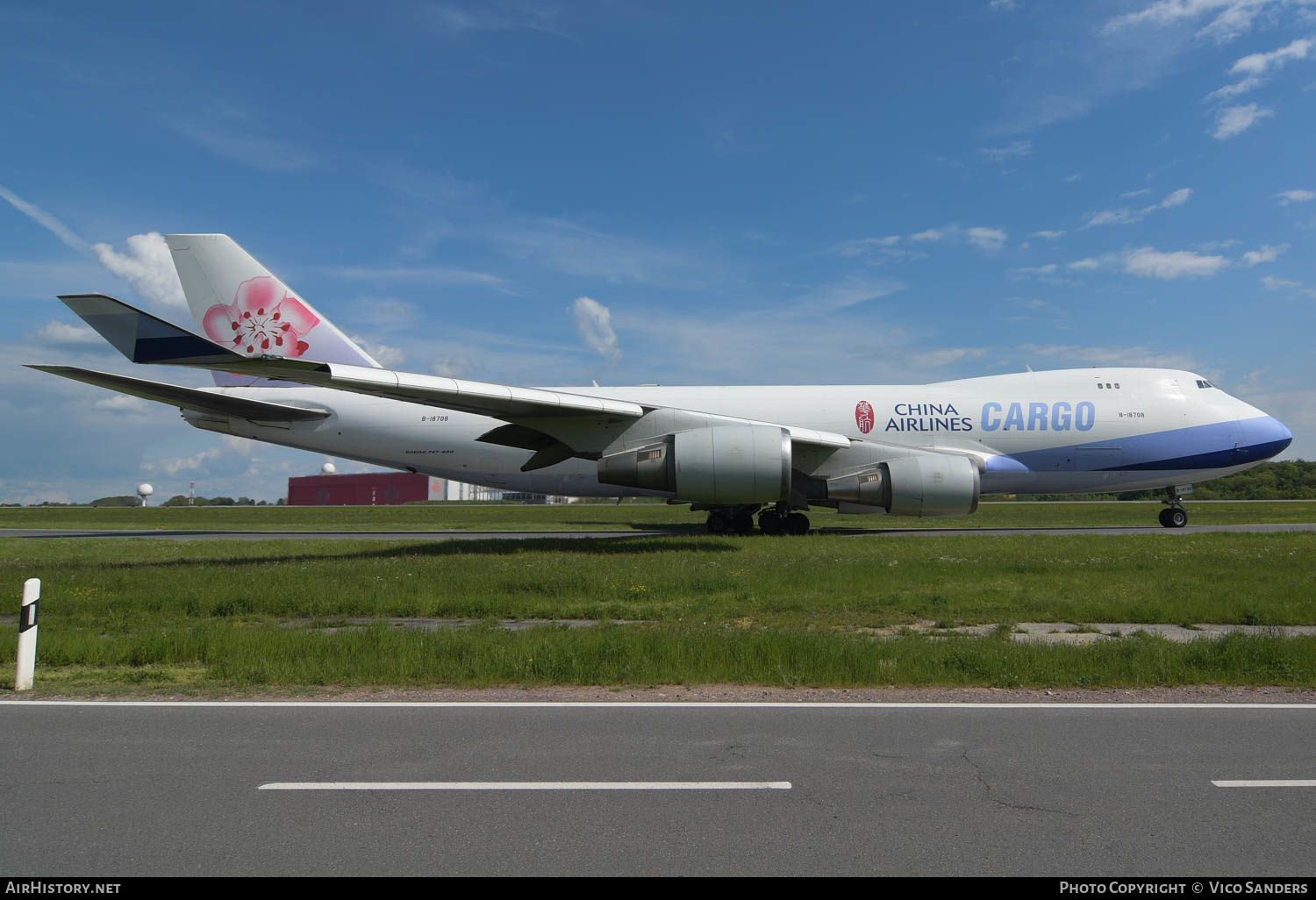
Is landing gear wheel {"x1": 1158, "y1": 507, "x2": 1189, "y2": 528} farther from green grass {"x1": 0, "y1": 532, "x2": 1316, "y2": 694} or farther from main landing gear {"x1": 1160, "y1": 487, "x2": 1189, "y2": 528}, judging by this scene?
green grass {"x1": 0, "y1": 532, "x2": 1316, "y2": 694}

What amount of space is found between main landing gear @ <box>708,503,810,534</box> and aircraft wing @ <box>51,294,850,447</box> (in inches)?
232

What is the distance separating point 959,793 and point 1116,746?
1.63 m

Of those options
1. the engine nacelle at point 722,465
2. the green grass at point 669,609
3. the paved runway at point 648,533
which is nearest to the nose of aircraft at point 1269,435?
the paved runway at point 648,533

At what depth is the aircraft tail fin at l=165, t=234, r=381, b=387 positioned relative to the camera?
22.1 m

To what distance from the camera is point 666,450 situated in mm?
17875

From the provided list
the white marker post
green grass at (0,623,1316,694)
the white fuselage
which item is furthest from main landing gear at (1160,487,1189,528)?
the white marker post

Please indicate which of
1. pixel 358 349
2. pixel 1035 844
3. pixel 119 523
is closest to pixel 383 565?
pixel 358 349

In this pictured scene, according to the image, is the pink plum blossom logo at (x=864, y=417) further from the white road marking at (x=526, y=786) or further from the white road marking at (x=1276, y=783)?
the white road marking at (x=526, y=786)

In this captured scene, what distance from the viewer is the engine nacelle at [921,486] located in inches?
748

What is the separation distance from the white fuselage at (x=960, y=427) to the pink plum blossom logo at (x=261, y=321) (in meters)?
1.35

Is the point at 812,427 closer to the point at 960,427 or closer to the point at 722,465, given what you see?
the point at 960,427

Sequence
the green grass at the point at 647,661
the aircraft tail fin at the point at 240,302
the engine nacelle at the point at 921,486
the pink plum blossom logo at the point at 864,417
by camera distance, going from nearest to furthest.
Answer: the green grass at the point at 647,661 → the engine nacelle at the point at 921,486 → the aircraft tail fin at the point at 240,302 → the pink plum blossom logo at the point at 864,417

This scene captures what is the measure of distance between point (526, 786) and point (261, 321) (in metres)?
21.7

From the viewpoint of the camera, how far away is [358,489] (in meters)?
85.8
